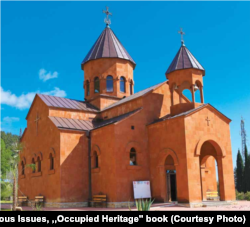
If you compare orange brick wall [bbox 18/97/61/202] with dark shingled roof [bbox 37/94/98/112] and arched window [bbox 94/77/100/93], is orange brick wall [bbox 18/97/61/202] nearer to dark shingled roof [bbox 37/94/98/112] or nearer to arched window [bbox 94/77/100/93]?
dark shingled roof [bbox 37/94/98/112]

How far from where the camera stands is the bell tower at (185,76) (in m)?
21.5

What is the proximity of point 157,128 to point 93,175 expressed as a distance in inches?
221

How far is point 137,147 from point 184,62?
6.69 metres

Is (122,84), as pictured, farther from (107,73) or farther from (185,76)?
(185,76)

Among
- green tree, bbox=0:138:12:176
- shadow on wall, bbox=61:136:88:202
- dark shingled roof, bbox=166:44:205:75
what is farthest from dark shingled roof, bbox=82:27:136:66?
green tree, bbox=0:138:12:176

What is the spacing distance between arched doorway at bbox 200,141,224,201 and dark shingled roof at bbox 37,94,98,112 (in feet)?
32.4

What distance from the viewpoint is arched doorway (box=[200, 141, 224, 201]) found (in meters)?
20.6

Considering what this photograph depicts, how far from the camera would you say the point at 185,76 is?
21.8m

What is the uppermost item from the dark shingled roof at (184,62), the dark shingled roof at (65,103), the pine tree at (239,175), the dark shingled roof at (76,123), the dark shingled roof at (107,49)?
the dark shingled roof at (107,49)

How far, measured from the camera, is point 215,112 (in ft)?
68.6

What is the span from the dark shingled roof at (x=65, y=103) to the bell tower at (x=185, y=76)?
7813 mm

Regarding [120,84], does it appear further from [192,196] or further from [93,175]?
[192,196]

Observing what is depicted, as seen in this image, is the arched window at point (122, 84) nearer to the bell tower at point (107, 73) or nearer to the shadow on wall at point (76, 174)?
the bell tower at point (107, 73)

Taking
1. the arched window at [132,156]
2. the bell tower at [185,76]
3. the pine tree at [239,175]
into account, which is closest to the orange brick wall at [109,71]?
the bell tower at [185,76]
